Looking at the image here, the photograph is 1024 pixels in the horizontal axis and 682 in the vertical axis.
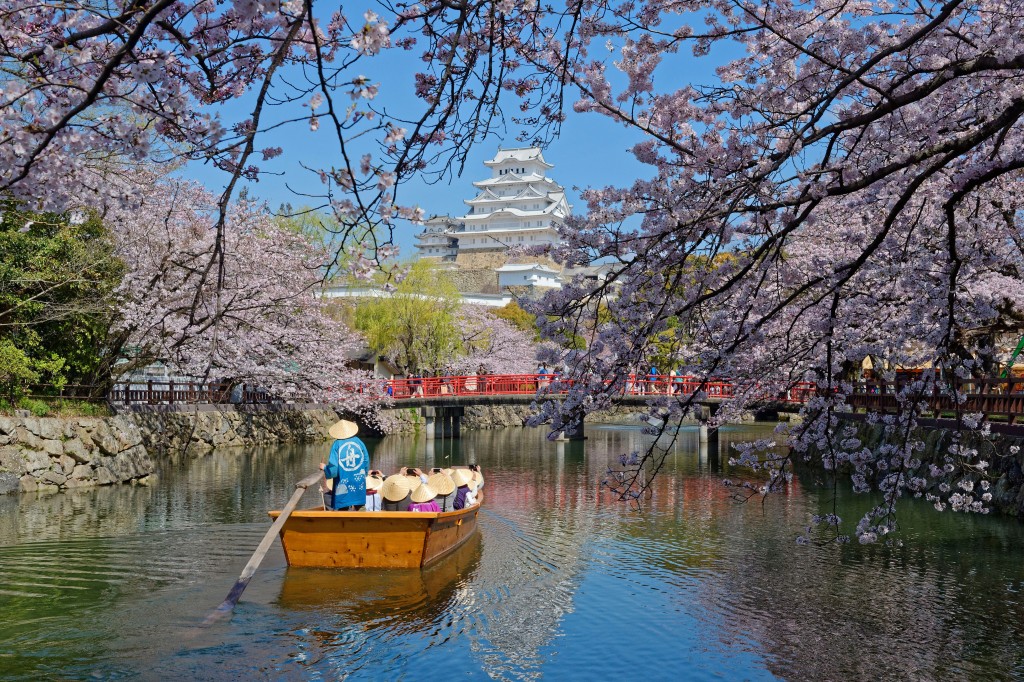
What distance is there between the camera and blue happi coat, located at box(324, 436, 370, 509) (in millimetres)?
10594

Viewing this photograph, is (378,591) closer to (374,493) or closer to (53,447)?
(374,493)

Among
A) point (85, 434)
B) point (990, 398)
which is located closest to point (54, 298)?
point (85, 434)

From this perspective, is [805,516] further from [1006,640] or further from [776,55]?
[776,55]

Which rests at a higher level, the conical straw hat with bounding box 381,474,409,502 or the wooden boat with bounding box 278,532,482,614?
the conical straw hat with bounding box 381,474,409,502

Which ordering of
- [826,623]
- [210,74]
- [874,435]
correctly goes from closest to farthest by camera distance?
1. [210,74]
2. [826,623]
3. [874,435]

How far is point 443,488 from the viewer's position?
39.5ft

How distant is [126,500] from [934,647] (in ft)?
45.1

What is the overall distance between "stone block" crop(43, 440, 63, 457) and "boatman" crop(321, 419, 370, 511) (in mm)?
8925

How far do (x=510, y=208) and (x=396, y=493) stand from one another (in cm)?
7234

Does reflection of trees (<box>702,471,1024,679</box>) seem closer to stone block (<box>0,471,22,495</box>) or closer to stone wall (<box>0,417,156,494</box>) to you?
stone wall (<box>0,417,156,494</box>)

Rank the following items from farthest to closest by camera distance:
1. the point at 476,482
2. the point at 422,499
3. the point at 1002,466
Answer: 1. the point at 1002,466
2. the point at 476,482
3. the point at 422,499

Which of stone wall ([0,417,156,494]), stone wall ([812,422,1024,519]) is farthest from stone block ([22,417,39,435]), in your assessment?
stone wall ([812,422,1024,519])

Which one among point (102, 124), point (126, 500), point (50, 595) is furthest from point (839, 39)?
point (126, 500)

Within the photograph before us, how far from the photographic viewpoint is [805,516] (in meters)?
15.2
